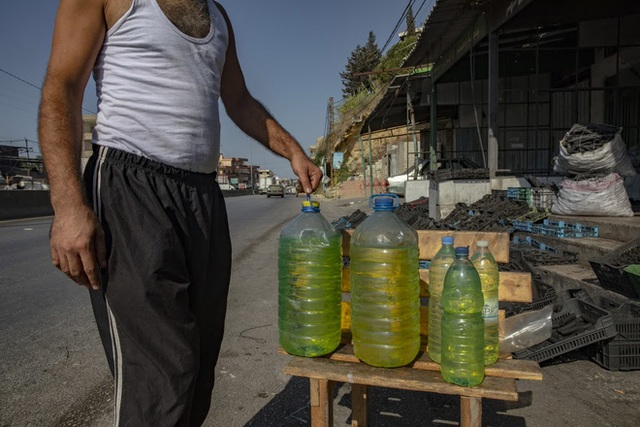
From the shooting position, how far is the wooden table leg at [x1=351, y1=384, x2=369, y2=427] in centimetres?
238

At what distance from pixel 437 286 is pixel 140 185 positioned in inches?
56.2

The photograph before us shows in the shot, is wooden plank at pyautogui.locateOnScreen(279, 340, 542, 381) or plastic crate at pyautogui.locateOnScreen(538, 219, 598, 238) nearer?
wooden plank at pyautogui.locateOnScreen(279, 340, 542, 381)

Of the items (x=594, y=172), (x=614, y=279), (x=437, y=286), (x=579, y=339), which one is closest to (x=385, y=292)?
Result: (x=437, y=286)

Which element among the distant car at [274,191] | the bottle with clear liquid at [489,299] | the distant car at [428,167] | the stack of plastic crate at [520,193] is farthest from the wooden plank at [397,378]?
the distant car at [274,191]

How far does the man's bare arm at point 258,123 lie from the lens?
2338 millimetres

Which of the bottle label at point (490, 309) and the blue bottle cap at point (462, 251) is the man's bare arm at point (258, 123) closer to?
the blue bottle cap at point (462, 251)

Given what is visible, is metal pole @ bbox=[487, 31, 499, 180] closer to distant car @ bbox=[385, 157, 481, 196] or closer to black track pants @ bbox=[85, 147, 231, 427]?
distant car @ bbox=[385, 157, 481, 196]

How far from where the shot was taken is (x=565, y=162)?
306 inches

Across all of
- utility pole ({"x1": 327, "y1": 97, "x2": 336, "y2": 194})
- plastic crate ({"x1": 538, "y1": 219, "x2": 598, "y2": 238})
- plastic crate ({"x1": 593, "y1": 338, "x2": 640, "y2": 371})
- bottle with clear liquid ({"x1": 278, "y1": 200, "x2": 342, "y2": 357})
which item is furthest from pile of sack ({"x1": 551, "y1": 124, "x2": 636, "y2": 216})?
utility pole ({"x1": 327, "y1": 97, "x2": 336, "y2": 194})

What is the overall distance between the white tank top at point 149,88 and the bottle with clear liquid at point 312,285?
61 cm

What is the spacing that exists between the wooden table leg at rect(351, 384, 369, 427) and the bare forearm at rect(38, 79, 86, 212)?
1639 millimetres

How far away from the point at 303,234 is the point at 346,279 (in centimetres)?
50

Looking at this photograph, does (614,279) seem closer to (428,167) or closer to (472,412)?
(472,412)

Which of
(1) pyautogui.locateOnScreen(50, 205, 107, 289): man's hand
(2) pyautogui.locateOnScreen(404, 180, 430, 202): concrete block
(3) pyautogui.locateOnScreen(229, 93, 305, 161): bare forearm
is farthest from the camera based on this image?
(2) pyautogui.locateOnScreen(404, 180, 430, 202): concrete block
